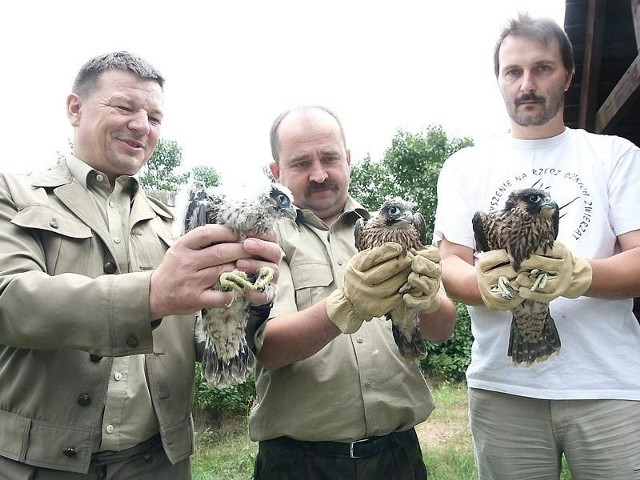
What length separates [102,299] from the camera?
1.77 metres

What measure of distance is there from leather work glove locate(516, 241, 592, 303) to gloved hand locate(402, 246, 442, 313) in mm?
361

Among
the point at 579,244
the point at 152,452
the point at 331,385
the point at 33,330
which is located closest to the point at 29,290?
the point at 33,330

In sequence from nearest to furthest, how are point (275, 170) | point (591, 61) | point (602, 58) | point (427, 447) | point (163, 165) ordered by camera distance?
1. point (275, 170)
2. point (591, 61)
3. point (602, 58)
4. point (427, 447)
5. point (163, 165)

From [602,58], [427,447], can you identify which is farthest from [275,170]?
[427,447]

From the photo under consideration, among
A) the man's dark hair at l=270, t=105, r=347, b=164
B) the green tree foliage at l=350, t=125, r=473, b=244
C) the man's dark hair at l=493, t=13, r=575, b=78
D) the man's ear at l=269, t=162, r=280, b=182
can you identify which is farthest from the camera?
the green tree foliage at l=350, t=125, r=473, b=244

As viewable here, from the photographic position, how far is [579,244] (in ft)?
7.94

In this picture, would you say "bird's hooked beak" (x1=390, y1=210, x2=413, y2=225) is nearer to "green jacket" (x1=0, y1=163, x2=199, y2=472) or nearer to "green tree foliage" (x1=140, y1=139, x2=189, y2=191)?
"green jacket" (x1=0, y1=163, x2=199, y2=472)

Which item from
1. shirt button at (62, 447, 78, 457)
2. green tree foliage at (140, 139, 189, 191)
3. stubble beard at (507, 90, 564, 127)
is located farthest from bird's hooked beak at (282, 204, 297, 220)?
green tree foliage at (140, 139, 189, 191)

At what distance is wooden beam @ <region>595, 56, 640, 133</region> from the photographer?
10.7 feet

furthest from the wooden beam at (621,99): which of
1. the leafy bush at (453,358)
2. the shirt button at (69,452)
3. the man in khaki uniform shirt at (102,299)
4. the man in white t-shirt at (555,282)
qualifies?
the leafy bush at (453,358)

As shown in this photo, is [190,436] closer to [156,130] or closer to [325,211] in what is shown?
[325,211]

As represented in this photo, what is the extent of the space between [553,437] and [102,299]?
82.9 inches

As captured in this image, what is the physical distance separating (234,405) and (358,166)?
577cm

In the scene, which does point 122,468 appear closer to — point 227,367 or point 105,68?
point 227,367
